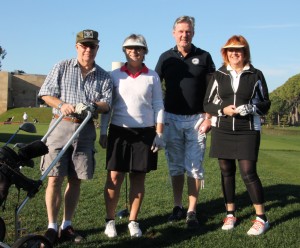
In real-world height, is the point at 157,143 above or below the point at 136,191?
above

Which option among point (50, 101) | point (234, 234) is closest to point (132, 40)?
point (50, 101)

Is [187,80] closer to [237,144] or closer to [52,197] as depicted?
[237,144]

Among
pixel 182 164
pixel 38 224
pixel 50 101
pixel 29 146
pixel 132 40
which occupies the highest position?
pixel 132 40

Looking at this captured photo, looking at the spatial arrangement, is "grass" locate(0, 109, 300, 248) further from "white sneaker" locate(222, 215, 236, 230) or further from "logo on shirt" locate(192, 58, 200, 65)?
"logo on shirt" locate(192, 58, 200, 65)

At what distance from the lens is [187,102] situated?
5719 millimetres

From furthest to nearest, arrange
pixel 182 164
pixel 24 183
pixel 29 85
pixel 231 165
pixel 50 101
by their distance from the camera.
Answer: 1. pixel 29 85
2. pixel 182 164
3. pixel 231 165
4. pixel 50 101
5. pixel 24 183

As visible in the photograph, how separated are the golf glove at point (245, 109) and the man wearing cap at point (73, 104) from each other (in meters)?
1.42

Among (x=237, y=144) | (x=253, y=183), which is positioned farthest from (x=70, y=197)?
(x=253, y=183)

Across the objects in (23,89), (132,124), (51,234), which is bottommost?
(51,234)

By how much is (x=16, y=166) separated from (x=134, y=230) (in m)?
1.88

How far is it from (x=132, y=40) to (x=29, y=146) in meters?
1.80

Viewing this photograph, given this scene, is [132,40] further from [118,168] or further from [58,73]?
[118,168]

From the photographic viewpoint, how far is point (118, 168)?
507 cm

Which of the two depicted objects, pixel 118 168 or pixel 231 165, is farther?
pixel 231 165
